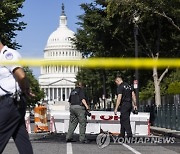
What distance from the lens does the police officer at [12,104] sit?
6.84 m

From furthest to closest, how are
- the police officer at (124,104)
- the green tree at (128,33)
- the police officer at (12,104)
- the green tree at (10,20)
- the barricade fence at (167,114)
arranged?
1. the green tree at (10,20)
2. the green tree at (128,33)
3. the barricade fence at (167,114)
4. the police officer at (124,104)
5. the police officer at (12,104)

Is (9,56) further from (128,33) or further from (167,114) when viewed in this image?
(128,33)

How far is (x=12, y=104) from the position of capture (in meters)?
6.93

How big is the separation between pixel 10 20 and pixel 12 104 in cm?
3128

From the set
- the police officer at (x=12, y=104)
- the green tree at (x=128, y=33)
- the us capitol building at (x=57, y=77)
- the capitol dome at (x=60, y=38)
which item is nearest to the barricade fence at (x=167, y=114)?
the green tree at (x=128, y=33)

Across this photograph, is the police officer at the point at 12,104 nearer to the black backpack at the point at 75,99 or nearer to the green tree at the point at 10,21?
the black backpack at the point at 75,99

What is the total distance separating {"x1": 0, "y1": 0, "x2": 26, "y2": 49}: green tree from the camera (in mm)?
36156

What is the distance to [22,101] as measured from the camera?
7.01 m

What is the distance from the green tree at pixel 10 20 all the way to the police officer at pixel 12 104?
1125 inches

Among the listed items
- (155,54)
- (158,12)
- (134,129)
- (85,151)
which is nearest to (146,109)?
(155,54)

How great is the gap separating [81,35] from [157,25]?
7.43m

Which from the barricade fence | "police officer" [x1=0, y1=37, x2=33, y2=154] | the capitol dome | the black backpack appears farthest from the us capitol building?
"police officer" [x1=0, y1=37, x2=33, y2=154]

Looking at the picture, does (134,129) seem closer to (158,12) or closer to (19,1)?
(158,12)

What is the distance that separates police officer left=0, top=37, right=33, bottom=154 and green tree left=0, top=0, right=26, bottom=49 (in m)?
28.6
